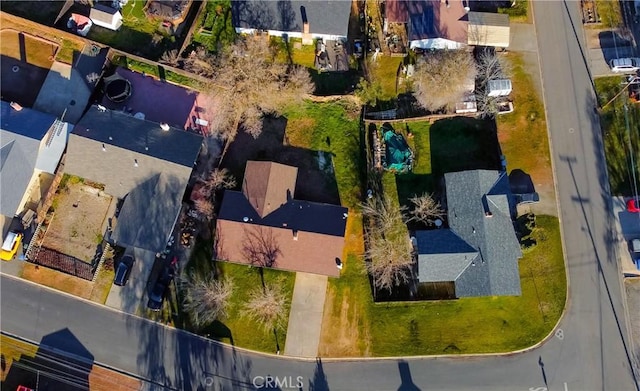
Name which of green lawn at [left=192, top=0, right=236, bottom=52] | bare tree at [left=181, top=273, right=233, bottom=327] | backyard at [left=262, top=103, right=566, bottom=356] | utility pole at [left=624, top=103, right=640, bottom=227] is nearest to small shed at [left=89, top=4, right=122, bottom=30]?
green lawn at [left=192, top=0, right=236, bottom=52]

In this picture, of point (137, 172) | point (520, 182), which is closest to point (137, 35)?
point (137, 172)

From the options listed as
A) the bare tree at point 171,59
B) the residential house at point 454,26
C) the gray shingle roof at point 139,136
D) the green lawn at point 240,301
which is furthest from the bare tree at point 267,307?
the residential house at point 454,26

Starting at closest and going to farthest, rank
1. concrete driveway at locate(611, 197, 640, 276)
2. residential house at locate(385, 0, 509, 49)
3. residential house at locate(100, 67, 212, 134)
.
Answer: concrete driveway at locate(611, 197, 640, 276)
residential house at locate(385, 0, 509, 49)
residential house at locate(100, 67, 212, 134)

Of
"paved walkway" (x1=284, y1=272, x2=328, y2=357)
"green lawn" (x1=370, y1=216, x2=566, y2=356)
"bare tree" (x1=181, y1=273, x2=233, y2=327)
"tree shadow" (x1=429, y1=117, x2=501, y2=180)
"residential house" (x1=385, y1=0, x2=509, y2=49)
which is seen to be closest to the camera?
"bare tree" (x1=181, y1=273, x2=233, y2=327)

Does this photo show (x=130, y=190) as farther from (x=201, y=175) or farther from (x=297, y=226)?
(x=297, y=226)

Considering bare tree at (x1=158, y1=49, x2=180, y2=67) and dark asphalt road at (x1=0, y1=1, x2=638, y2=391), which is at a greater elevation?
bare tree at (x1=158, y1=49, x2=180, y2=67)

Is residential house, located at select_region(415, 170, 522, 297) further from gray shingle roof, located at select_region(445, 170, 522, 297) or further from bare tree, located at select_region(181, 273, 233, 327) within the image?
bare tree, located at select_region(181, 273, 233, 327)

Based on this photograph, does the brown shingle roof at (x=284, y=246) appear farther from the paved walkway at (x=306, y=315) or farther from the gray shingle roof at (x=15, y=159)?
the gray shingle roof at (x=15, y=159)

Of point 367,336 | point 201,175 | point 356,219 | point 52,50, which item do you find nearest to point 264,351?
point 367,336
